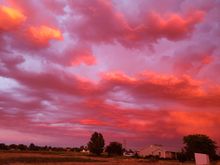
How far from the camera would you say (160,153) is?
173500 millimetres

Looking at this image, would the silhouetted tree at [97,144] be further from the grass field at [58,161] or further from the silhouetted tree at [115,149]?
the grass field at [58,161]

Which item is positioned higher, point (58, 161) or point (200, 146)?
point (200, 146)

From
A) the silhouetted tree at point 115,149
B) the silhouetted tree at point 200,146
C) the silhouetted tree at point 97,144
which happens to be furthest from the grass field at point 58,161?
the silhouetted tree at point 115,149

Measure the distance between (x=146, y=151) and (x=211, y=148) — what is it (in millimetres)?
51454

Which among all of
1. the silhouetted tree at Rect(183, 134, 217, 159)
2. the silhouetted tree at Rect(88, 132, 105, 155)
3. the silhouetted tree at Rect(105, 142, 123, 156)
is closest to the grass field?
the silhouetted tree at Rect(183, 134, 217, 159)

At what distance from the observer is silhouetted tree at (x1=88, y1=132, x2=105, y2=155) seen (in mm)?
172625

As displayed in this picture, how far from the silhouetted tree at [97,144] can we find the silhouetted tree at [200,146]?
48.1m

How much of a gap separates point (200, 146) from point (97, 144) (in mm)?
55841

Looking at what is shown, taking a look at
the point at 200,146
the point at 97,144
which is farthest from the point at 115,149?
the point at 200,146

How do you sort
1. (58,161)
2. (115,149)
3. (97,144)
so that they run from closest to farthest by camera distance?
(58,161) → (97,144) → (115,149)

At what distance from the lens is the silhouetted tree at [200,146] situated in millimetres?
136000

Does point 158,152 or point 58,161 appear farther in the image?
point 158,152

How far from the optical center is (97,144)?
567 feet

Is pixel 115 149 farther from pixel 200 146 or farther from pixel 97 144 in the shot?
pixel 200 146
